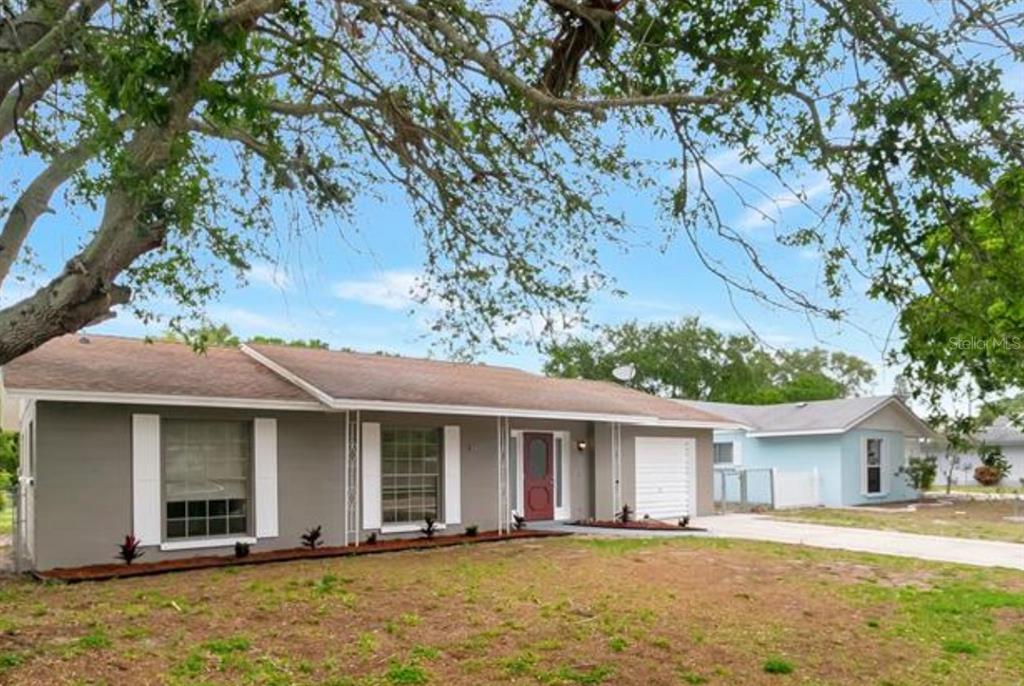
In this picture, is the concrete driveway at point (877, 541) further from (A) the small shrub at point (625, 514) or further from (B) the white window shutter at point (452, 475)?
(B) the white window shutter at point (452, 475)

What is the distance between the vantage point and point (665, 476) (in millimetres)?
20562

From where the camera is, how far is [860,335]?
5.44m

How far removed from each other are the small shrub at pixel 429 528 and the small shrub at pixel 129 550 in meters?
4.92

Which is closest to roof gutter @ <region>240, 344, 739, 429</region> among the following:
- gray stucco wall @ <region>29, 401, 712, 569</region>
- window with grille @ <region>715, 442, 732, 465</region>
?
gray stucco wall @ <region>29, 401, 712, 569</region>

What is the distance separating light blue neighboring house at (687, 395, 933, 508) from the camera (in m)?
25.9

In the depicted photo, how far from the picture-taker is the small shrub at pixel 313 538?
13.7m

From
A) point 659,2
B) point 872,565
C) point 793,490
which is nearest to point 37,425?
point 659,2

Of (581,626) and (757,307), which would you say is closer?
(757,307)

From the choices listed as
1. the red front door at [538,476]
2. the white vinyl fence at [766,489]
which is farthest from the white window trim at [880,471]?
the red front door at [538,476]

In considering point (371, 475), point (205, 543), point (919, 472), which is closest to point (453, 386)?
point (371, 475)

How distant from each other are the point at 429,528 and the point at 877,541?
26.4 ft

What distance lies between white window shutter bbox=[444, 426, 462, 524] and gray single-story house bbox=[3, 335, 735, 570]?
3cm

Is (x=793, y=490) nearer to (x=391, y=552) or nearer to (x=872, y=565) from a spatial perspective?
(x=872, y=565)

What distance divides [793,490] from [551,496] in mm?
10155
